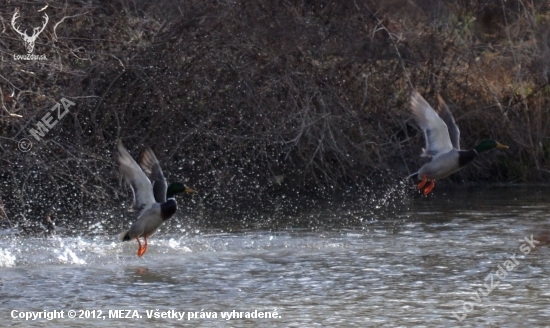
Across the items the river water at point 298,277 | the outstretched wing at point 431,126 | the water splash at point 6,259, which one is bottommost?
the river water at point 298,277

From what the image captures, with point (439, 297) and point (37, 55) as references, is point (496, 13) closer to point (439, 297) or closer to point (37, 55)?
point (37, 55)

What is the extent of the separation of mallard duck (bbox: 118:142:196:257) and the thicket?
2.50m

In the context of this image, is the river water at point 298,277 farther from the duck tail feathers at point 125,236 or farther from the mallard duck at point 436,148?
the mallard duck at point 436,148

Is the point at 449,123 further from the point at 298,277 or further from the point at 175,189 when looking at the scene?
the point at 175,189

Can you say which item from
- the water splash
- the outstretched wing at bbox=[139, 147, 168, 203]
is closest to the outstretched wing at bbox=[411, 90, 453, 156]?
the outstretched wing at bbox=[139, 147, 168, 203]

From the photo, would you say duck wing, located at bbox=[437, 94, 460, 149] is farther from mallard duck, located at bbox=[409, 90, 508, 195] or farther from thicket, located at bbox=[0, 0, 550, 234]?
thicket, located at bbox=[0, 0, 550, 234]

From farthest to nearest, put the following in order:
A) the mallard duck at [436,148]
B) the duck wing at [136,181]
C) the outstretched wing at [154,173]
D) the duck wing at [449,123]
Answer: the duck wing at [449,123] < the mallard duck at [436,148] < the outstretched wing at [154,173] < the duck wing at [136,181]

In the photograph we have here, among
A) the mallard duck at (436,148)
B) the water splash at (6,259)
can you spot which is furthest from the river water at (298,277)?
the mallard duck at (436,148)

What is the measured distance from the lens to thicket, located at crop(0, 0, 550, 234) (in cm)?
1312

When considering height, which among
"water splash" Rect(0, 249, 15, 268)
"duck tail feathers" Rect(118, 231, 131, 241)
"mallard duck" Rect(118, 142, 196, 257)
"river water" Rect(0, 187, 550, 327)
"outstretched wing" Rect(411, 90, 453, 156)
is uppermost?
"outstretched wing" Rect(411, 90, 453, 156)

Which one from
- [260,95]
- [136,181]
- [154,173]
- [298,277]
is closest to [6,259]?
[136,181]

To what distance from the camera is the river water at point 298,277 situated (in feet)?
24.8

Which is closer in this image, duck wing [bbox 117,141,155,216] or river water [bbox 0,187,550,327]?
river water [bbox 0,187,550,327]

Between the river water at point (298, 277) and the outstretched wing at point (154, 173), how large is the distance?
2.10 feet
